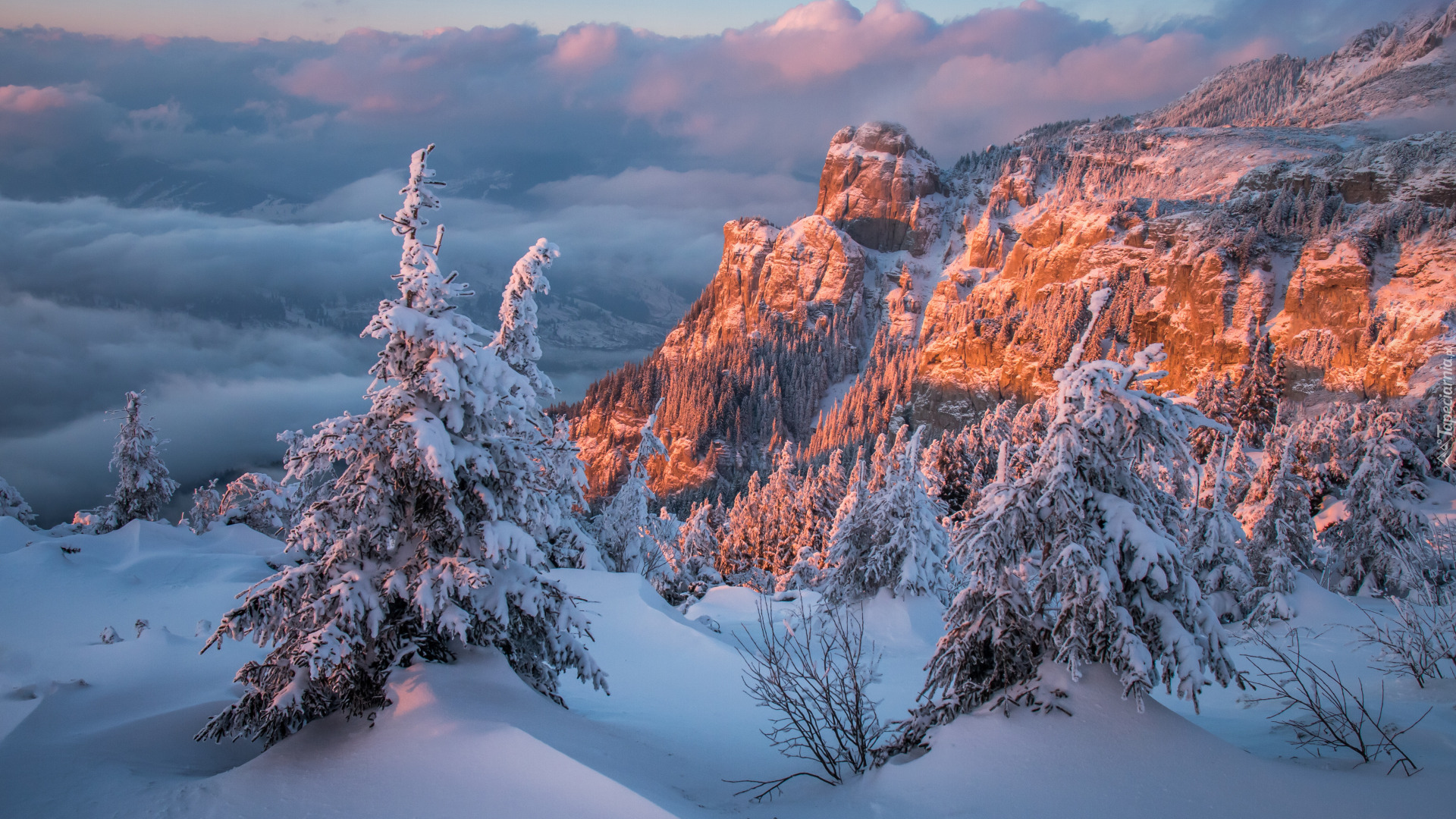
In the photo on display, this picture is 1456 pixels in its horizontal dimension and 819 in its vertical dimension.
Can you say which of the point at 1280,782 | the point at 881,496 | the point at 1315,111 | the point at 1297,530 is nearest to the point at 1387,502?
the point at 1297,530

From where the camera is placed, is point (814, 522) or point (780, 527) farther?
point (780, 527)

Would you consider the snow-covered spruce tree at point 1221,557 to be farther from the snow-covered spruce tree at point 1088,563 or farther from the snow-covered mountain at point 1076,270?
the snow-covered mountain at point 1076,270

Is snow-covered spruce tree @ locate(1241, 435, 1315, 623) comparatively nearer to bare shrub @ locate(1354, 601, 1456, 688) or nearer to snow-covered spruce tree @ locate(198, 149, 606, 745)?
bare shrub @ locate(1354, 601, 1456, 688)

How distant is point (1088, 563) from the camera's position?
661cm

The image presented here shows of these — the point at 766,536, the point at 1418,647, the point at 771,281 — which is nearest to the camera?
the point at 1418,647

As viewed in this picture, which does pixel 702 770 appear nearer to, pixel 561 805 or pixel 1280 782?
pixel 561 805

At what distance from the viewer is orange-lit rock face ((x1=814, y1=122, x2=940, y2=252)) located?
575ft

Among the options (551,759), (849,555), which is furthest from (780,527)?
(551,759)

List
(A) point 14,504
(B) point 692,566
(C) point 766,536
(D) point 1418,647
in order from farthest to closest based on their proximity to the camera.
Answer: (C) point 766,536 < (B) point 692,566 < (A) point 14,504 < (D) point 1418,647

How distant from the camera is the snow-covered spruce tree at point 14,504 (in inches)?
1140

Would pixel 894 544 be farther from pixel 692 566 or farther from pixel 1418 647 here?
pixel 692 566

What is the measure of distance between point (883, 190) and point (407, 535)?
7334 inches

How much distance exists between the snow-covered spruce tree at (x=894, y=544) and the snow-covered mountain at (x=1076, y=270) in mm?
46423

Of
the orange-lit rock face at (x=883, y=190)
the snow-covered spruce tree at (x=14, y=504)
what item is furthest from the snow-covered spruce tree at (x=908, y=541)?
the orange-lit rock face at (x=883, y=190)
